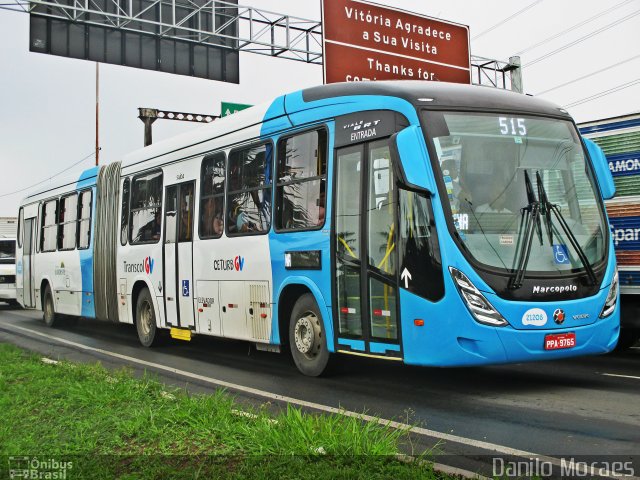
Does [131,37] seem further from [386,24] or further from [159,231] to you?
[159,231]

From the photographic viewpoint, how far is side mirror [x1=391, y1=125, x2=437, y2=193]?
8141 millimetres

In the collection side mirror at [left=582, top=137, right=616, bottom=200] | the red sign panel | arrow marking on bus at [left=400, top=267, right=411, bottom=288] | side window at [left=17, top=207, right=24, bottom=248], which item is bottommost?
arrow marking on bus at [left=400, top=267, right=411, bottom=288]

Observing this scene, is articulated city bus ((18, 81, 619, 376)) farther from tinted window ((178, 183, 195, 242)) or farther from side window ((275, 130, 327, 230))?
tinted window ((178, 183, 195, 242))

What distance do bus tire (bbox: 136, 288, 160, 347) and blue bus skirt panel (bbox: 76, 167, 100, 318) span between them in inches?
96.5

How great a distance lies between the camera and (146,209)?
1462cm

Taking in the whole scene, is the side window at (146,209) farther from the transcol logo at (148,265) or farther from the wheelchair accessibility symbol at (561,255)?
the wheelchair accessibility symbol at (561,255)

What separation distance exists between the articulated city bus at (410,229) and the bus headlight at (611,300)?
0.02m

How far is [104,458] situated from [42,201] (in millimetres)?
15999

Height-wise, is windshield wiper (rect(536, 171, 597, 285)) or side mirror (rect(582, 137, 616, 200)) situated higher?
side mirror (rect(582, 137, 616, 200))

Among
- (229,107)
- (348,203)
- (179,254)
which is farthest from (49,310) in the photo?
(348,203)

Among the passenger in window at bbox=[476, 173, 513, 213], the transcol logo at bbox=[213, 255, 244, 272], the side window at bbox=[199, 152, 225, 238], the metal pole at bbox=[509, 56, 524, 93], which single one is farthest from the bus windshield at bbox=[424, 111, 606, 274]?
the metal pole at bbox=[509, 56, 524, 93]

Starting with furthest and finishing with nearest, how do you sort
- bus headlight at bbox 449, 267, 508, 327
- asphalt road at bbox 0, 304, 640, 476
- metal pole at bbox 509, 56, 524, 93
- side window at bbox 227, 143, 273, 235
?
metal pole at bbox 509, 56, 524, 93 < side window at bbox 227, 143, 273, 235 < bus headlight at bbox 449, 267, 508, 327 < asphalt road at bbox 0, 304, 640, 476

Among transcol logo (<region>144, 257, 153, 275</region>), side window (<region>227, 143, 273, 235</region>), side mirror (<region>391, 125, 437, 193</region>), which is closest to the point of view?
side mirror (<region>391, 125, 437, 193</region>)

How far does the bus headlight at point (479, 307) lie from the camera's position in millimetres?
7883
